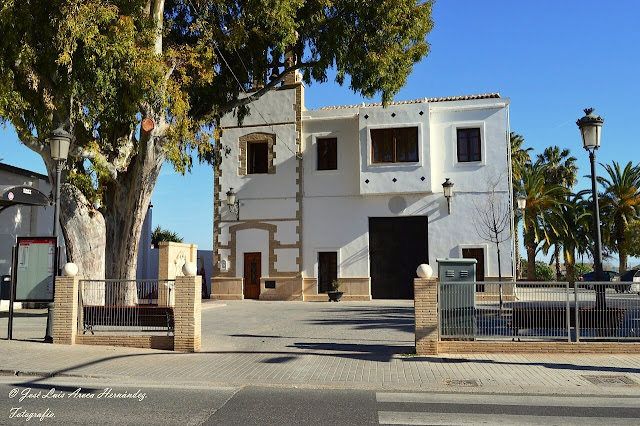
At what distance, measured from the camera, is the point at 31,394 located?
283 inches

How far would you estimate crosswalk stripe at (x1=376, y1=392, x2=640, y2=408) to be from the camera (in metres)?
6.96

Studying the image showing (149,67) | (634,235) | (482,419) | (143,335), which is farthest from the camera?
(634,235)

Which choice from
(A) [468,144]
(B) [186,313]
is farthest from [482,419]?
(A) [468,144]

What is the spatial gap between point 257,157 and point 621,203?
2326cm

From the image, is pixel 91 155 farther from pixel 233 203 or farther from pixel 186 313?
pixel 233 203

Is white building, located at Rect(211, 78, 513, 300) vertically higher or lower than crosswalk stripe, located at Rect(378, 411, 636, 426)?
higher

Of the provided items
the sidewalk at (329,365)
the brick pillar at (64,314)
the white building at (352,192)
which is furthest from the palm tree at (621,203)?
the brick pillar at (64,314)

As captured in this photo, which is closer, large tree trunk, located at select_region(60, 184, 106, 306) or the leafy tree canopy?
the leafy tree canopy

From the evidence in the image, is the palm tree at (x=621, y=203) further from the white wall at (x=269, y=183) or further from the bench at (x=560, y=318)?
the bench at (x=560, y=318)

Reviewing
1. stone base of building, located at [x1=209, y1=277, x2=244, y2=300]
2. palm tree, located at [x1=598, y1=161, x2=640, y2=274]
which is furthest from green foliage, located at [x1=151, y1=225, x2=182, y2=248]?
palm tree, located at [x1=598, y1=161, x2=640, y2=274]

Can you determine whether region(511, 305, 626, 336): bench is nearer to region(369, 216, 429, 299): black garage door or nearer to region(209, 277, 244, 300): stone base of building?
region(369, 216, 429, 299): black garage door

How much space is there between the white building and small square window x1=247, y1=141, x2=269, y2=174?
47mm

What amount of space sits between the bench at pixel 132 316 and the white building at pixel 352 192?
12403mm

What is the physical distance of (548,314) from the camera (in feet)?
33.0
